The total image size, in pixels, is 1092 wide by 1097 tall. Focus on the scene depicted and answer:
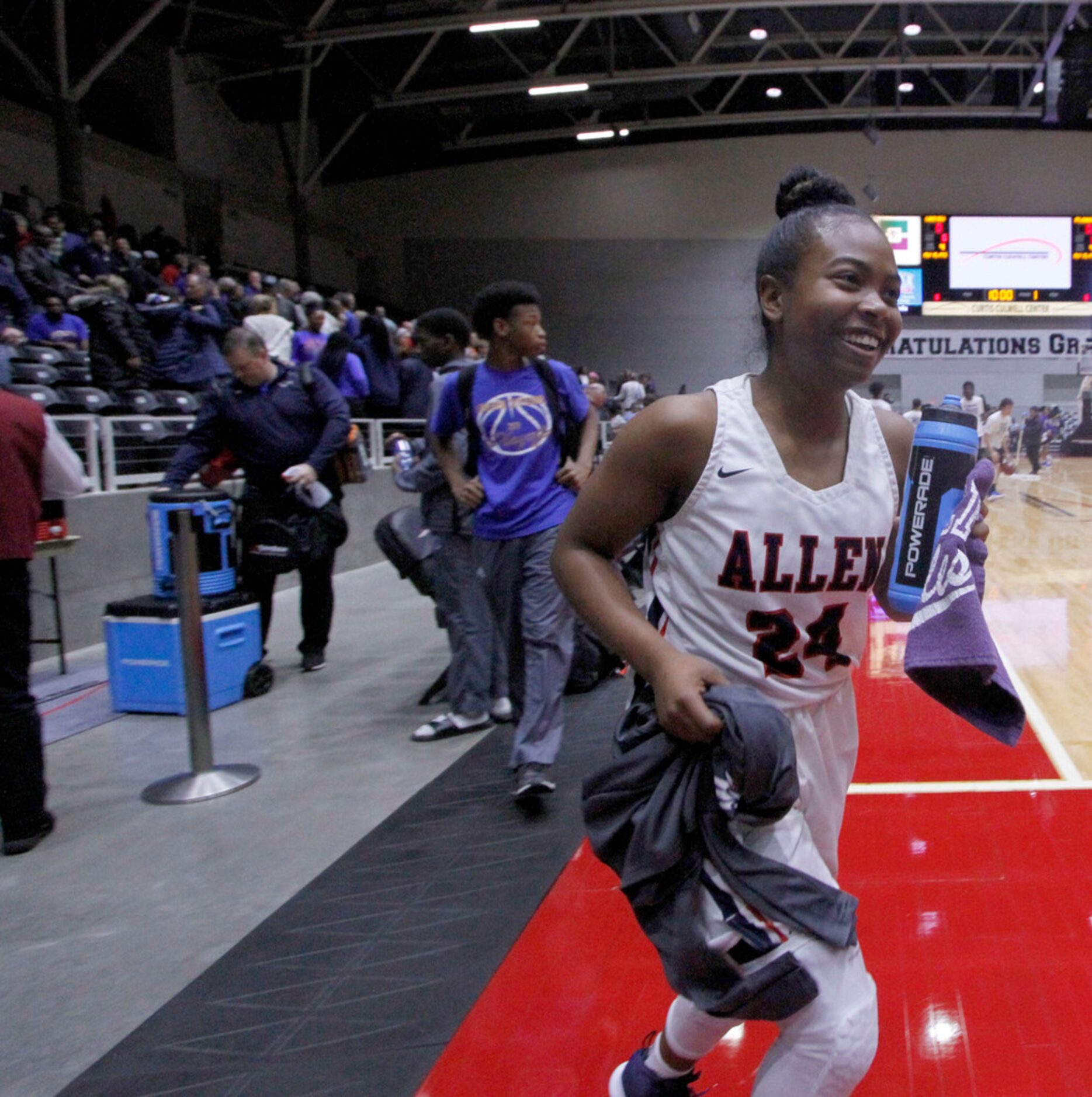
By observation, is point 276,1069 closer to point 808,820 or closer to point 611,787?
point 611,787

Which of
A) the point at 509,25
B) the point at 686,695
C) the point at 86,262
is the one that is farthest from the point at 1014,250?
the point at 686,695

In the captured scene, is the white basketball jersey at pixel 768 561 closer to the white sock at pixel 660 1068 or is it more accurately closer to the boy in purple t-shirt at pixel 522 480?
the white sock at pixel 660 1068

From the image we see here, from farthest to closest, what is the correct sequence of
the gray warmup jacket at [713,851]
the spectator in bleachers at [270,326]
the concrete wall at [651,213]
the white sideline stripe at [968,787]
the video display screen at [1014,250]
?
1. the concrete wall at [651,213]
2. the video display screen at [1014,250]
3. the spectator in bleachers at [270,326]
4. the white sideline stripe at [968,787]
5. the gray warmup jacket at [713,851]

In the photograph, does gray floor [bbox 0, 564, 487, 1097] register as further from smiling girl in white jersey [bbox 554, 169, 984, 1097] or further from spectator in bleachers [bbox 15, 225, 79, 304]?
spectator in bleachers [bbox 15, 225, 79, 304]

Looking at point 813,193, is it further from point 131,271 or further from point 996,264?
point 996,264

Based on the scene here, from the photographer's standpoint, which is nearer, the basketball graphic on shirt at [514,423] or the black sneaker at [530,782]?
the black sneaker at [530,782]

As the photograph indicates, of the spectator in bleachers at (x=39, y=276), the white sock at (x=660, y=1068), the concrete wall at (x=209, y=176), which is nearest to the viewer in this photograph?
the white sock at (x=660, y=1068)

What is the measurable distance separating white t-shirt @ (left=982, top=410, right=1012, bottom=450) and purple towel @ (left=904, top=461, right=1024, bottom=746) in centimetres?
1312

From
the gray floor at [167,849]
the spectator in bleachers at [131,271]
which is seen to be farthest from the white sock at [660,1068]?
the spectator in bleachers at [131,271]

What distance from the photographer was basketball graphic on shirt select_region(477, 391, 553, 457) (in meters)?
3.41

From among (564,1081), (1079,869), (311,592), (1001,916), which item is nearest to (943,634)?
(564,1081)

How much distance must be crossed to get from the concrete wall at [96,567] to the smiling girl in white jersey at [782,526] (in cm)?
475

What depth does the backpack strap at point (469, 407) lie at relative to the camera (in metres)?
3.48

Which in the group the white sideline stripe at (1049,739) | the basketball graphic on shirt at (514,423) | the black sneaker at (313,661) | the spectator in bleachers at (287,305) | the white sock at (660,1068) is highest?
the spectator in bleachers at (287,305)
